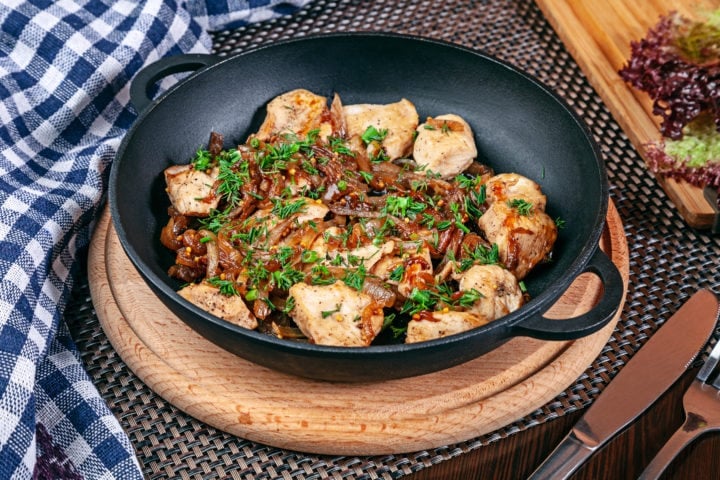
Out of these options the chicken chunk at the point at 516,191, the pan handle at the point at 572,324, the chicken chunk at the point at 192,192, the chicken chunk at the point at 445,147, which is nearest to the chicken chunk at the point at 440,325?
the pan handle at the point at 572,324

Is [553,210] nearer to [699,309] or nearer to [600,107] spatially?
[699,309]

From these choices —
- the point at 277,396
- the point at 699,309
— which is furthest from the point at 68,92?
the point at 699,309

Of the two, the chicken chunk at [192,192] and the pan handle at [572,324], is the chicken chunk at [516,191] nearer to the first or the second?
the pan handle at [572,324]

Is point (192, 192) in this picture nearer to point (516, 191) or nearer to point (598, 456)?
point (516, 191)

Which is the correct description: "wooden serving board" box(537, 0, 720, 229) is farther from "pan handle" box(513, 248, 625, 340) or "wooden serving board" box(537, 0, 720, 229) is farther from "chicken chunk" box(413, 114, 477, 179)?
"pan handle" box(513, 248, 625, 340)

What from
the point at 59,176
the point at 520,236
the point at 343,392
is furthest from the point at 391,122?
the point at 59,176

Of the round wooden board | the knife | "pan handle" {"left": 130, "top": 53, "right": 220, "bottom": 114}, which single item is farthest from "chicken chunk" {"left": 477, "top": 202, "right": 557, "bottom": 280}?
"pan handle" {"left": 130, "top": 53, "right": 220, "bottom": 114}
